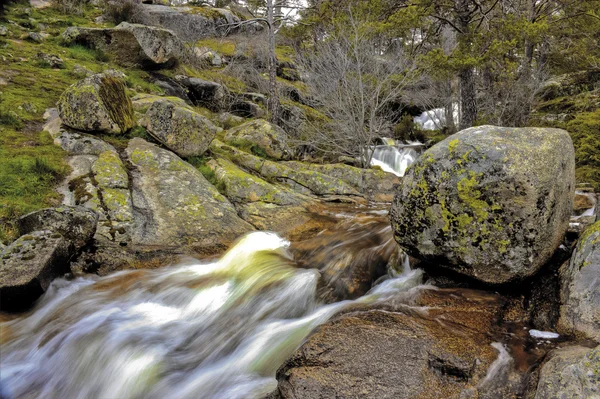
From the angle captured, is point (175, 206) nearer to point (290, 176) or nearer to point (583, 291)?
point (290, 176)

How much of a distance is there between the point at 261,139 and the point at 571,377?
33.0 feet

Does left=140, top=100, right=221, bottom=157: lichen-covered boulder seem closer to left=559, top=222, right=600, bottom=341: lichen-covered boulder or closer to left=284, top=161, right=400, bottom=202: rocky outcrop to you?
left=284, top=161, right=400, bottom=202: rocky outcrop

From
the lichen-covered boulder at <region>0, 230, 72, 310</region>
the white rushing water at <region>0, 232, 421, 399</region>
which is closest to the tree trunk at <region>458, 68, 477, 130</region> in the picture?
the white rushing water at <region>0, 232, 421, 399</region>

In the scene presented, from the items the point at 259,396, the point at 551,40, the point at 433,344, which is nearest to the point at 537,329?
the point at 433,344

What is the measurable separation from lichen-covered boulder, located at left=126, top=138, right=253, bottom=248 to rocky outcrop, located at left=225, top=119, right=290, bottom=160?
3.67 meters

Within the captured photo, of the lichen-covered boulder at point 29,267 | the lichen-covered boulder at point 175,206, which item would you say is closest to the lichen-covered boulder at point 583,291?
the lichen-covered boulder at point 175,206

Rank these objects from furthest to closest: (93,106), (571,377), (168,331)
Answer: (93,106) → (168,331) → (571,377)

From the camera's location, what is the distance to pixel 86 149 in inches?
288

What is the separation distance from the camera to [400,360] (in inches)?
113

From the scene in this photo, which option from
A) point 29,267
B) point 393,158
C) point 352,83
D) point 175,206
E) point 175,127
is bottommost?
point 29,267

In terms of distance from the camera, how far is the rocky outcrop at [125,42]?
46.4 ft

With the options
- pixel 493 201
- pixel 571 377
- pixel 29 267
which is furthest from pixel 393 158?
pixel 571 377

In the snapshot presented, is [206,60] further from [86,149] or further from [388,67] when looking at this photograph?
[86,149]

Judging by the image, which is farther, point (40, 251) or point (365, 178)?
point (365, 178)
